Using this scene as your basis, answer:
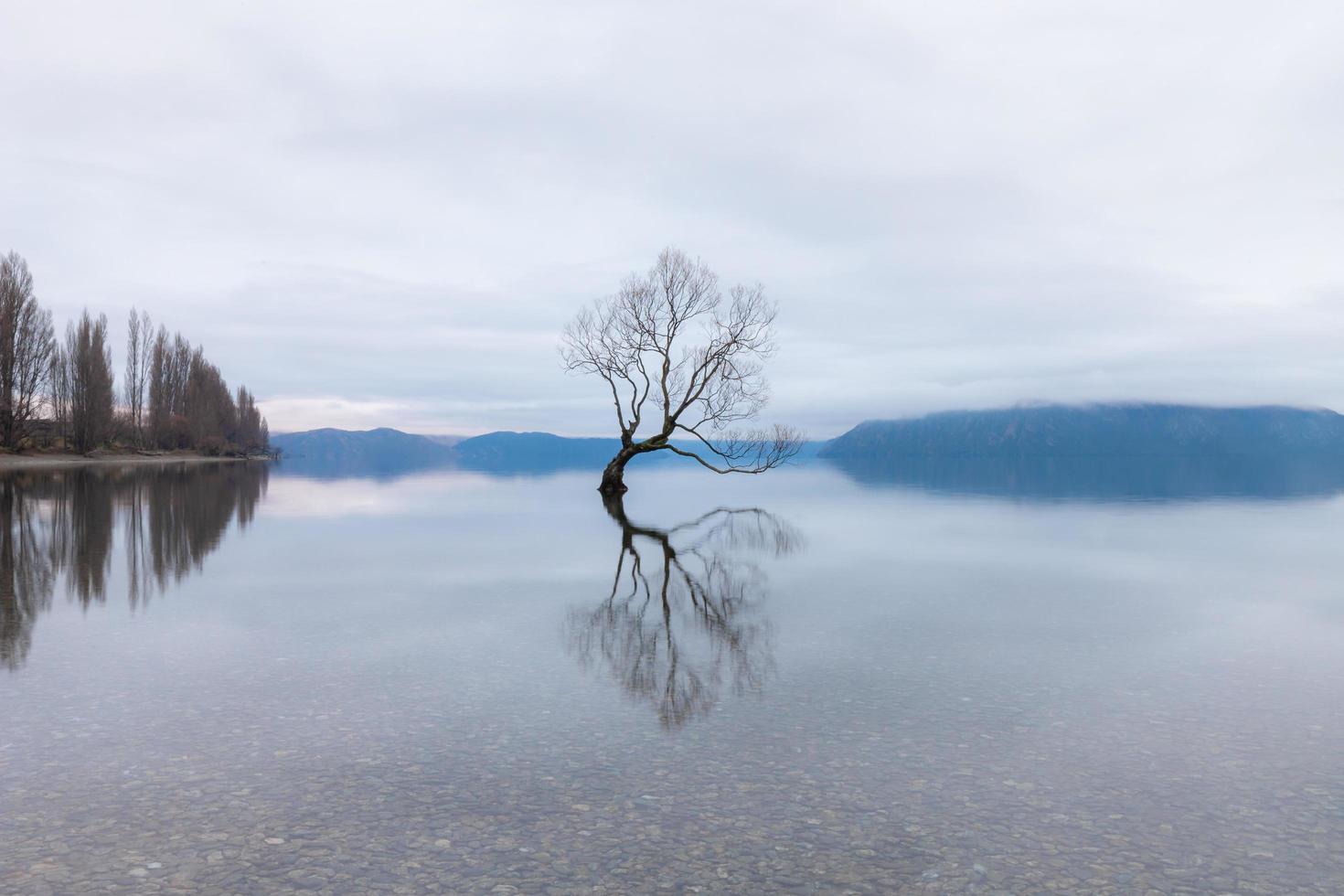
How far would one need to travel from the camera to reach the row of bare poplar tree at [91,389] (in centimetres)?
8638

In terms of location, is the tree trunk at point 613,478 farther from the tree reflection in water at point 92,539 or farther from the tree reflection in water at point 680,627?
the tree reflection in water at point 680,627

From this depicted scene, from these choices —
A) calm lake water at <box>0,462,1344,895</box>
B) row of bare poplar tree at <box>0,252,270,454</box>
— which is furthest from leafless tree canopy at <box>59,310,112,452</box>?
calm lake water at <box>0,462,1344,895</box>

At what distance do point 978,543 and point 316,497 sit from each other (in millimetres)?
41730

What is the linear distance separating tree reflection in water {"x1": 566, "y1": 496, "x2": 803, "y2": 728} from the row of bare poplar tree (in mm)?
88647

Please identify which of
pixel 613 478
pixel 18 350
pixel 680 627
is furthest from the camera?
pixel 18 350

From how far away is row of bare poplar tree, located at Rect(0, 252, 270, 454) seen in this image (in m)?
86.4

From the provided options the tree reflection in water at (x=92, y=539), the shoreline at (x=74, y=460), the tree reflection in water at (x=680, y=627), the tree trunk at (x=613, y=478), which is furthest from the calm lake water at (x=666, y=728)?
the shoreline at (x=74, y=460)

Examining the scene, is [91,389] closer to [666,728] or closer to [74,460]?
[74,460]

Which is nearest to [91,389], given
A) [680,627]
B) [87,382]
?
[87,382]

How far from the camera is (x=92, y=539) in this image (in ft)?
85.1

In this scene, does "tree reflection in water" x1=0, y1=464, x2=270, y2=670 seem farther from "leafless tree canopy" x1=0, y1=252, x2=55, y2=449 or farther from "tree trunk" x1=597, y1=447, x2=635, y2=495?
"leafless tree canopy" x1=0, y1=252, x2=55, y2=449

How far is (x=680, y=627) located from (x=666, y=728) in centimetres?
546

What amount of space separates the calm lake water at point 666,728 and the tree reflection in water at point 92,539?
23cm

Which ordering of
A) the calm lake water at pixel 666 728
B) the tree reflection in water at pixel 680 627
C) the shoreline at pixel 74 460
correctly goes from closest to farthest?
1. the calm lake water at pixel 666 728
2. the tree reflection in water at pixel 680 627
3. the shoreline at pixel 74 460
